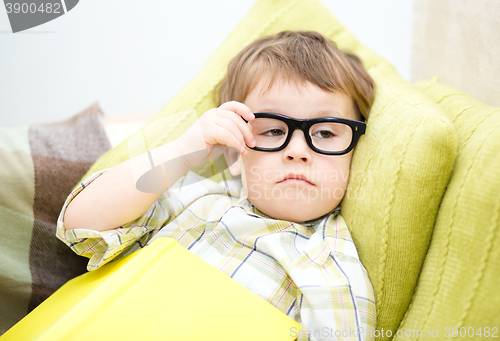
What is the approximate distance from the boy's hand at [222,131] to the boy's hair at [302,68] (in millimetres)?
98

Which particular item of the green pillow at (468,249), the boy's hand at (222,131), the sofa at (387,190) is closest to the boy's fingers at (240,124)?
the boy's hand at (222,131)

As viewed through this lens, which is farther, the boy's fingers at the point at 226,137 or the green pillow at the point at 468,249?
the boy's fingers at the point at 226,137

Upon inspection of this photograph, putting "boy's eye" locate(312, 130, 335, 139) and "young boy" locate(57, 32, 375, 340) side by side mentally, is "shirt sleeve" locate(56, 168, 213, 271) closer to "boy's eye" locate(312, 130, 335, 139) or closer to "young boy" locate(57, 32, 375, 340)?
"young boy" locate(57, 32, 375, 340)

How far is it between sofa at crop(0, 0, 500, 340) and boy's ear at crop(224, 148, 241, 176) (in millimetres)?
36

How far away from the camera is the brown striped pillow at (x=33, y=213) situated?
806mm

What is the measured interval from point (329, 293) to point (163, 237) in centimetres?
39

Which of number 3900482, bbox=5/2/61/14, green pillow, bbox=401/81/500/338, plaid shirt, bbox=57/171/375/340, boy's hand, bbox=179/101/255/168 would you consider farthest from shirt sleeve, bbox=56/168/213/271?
number 3900482, bbox=5/2/61/14

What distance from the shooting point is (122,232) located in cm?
76

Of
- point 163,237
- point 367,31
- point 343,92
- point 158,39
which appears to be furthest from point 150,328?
point 367,31

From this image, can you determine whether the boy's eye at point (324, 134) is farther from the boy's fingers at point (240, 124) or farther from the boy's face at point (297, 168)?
the boy's fingers at point (240, 124)

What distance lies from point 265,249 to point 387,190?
289mm

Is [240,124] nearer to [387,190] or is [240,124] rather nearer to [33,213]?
[387,190]

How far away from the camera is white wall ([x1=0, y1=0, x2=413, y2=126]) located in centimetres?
147

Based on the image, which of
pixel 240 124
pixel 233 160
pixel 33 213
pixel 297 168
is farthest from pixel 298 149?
pixel 33 213
